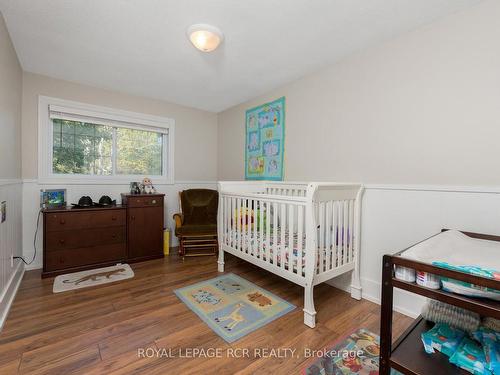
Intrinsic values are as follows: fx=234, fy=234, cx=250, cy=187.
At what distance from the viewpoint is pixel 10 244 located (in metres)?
2.04

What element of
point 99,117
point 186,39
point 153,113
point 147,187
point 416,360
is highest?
point 186,39

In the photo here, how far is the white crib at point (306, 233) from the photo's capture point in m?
1.70

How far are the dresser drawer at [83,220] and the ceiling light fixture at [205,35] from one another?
2.07 metres

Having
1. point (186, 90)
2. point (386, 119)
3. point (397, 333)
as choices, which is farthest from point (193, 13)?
point (397, 333)

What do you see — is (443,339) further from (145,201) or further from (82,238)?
(82,238)

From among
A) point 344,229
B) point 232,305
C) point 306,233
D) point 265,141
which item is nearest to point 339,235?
point 344,229

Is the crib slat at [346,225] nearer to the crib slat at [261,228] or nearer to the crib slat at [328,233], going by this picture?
the crib slat at [328,233]

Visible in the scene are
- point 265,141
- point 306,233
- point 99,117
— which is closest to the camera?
point 306,233

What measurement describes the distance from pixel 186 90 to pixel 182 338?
270cm

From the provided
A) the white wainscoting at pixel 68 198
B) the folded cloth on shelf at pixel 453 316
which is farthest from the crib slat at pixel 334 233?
the white wainscoting at pixel 68 198

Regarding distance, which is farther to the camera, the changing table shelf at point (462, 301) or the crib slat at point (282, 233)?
the crib slat at point (282, 233)

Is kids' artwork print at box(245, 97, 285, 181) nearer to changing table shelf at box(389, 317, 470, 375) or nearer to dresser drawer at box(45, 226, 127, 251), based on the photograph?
dresser drawer at box(45, 226, 127, 251)

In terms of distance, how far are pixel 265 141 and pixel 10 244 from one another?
108 inches

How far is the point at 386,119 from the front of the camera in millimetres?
1926
